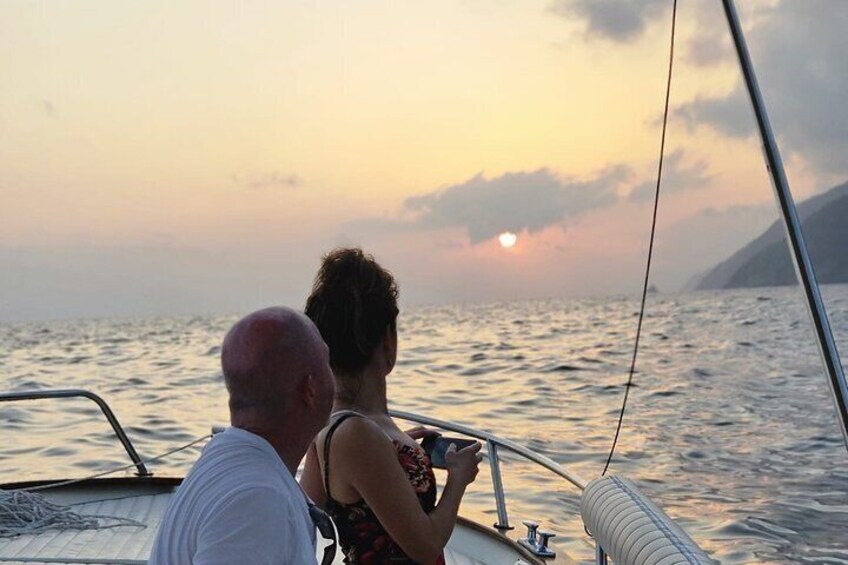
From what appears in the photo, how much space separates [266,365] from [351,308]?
0.70 meters

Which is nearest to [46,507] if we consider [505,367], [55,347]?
[505,367]

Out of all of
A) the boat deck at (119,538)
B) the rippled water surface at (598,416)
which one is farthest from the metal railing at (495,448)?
the rippled water surface at (598,416)

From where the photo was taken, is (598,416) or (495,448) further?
(598,416)

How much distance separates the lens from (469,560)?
150 inches

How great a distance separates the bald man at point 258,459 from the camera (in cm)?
119

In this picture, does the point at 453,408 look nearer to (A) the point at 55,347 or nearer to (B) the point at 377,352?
(B) the point at 377,352

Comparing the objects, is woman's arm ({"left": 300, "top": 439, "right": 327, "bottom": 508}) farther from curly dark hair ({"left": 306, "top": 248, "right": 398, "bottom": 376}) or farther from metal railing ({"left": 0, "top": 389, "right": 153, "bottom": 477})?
metal railing ({"left": 0, "top": 389, "right": 153, "bottom": 477})

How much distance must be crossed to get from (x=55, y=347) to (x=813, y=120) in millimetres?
30254

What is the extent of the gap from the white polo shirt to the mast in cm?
145

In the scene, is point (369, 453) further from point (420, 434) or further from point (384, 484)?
point (420, 434)

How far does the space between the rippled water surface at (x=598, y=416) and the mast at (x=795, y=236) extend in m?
3.66

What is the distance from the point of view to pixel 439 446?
212 centimetres

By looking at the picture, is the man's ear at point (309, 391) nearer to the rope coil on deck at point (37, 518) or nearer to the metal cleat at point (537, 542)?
the metal cleat at point (537, 542)

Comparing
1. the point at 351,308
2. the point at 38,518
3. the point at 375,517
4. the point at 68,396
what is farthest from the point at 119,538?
the point at 351,308
